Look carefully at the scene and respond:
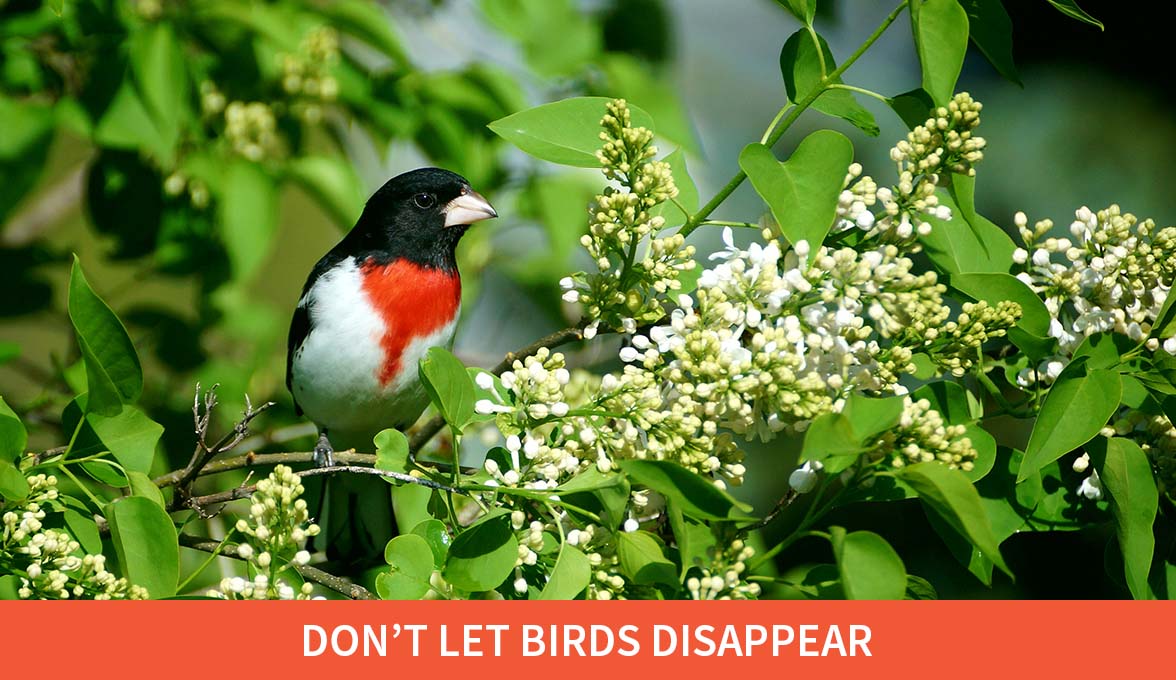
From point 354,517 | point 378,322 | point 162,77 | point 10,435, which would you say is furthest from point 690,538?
point 162,77

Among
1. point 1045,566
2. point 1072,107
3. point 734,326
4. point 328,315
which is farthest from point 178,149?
point 1072,107

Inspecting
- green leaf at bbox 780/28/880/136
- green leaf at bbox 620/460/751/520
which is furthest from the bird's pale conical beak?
green leaf at bbox 620/460/751/520

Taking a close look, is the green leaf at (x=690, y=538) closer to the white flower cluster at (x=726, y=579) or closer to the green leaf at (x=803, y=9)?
the white flower cluster at (x=726, y=579)

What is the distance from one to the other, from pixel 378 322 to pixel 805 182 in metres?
1.52

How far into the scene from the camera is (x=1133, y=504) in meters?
1.46

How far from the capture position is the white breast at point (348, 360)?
9.12 ft

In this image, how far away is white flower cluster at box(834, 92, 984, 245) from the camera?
4.88ft

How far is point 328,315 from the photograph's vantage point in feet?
9.23

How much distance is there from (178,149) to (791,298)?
205 cm

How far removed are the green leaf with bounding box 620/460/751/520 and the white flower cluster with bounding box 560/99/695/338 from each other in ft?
1.23

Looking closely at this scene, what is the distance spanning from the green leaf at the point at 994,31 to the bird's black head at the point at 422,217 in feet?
4.85

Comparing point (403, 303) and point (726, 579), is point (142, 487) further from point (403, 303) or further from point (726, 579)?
point (403, 303)

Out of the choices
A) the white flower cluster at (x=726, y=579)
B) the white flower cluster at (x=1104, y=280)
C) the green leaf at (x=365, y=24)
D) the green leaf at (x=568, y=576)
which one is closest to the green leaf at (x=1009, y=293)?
the white flower cluster at (x=1104, y=280)

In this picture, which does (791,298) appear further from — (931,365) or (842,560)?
(842,560)
